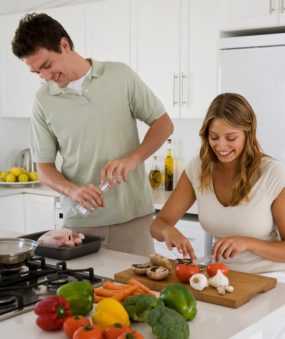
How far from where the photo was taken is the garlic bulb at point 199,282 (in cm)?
165

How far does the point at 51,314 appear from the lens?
55.6 inches

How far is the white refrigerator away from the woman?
95cm

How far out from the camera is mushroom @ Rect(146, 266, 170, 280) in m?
1.75

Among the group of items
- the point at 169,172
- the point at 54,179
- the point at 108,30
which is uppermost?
the point at 108,30

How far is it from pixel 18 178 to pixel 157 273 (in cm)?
278

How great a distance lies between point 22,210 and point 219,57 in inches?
74.5

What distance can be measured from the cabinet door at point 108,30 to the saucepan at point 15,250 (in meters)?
2.12

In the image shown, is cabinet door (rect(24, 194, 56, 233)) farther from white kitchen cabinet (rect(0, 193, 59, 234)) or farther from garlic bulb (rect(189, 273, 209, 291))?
garlic bulb (rect(189, 273, 209, 291))

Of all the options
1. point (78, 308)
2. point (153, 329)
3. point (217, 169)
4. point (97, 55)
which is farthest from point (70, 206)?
point (97, 55)

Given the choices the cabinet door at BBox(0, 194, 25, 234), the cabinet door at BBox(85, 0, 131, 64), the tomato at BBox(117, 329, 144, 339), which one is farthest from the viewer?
the cabinet door at BBox(0, 194, 25, 234)

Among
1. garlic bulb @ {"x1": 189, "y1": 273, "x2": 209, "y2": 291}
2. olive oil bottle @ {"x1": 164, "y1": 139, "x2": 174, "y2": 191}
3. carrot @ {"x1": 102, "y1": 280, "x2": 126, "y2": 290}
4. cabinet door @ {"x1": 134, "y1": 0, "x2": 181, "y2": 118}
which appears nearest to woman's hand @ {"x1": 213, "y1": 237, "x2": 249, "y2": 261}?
garlic bulb @ {"x1": 189, "y1": 273, "x2": 209, "y2": 291}

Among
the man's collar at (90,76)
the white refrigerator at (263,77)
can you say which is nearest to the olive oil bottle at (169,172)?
the white refrigerator at (263,77)

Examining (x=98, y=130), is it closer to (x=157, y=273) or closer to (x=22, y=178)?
(x=157, y=273)

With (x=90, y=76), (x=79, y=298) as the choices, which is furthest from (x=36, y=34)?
(x=79, y=298)
